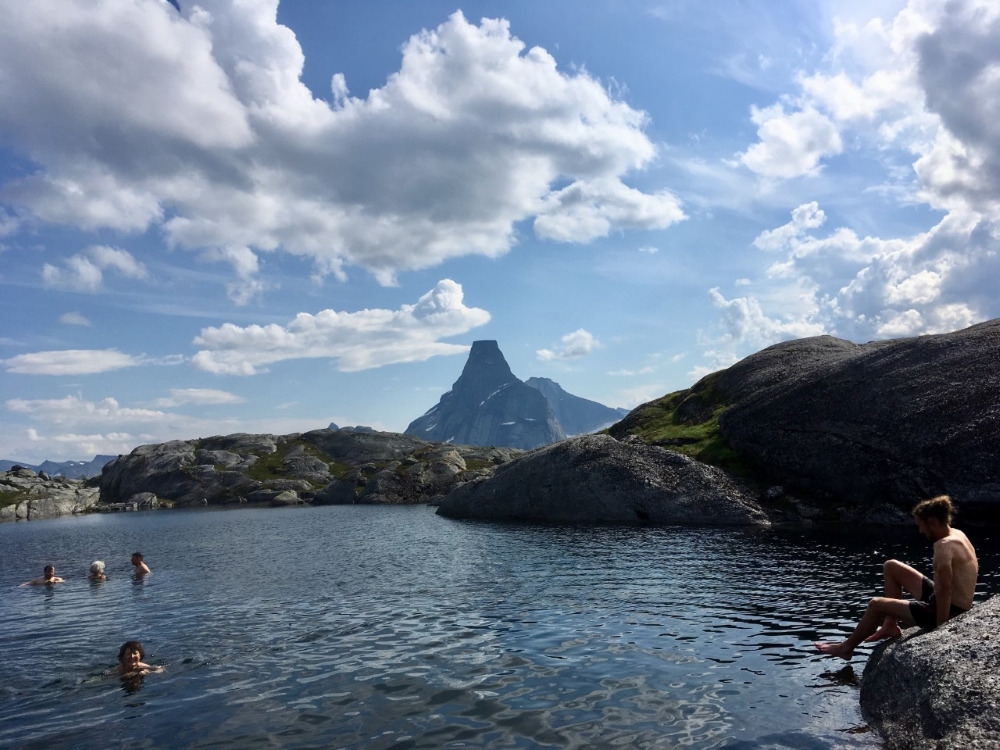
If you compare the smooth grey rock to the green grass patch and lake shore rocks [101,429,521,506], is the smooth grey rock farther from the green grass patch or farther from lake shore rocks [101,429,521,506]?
the green grass patch

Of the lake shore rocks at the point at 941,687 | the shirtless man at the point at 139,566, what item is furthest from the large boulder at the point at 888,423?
the shirtless man at the point at 139,566

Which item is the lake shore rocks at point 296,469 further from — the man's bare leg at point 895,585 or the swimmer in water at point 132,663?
the man's bare leg at point 895,585

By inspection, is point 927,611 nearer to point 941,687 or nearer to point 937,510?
point 937,510

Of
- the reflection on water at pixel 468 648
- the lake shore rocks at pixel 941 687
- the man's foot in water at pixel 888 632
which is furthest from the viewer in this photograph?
the man's foot in water at pixel 888 632

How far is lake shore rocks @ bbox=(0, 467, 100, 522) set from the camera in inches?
5300

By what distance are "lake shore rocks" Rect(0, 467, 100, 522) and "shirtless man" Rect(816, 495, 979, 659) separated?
154m

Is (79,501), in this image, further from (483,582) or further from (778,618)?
(778,618)

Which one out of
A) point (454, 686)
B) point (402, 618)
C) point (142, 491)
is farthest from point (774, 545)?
point (142, 491)

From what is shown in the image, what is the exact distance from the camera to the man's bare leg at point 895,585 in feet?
55.4

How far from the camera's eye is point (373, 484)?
113 meters

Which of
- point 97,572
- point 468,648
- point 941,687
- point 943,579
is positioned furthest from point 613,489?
point 941,687

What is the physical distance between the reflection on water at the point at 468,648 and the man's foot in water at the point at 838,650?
42 centimetres

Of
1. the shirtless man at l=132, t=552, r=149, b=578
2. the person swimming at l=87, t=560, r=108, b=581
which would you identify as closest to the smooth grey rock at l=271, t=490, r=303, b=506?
the shirtless man at l=132, t=552, r=149, b=578

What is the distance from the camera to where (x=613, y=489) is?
191 feet
